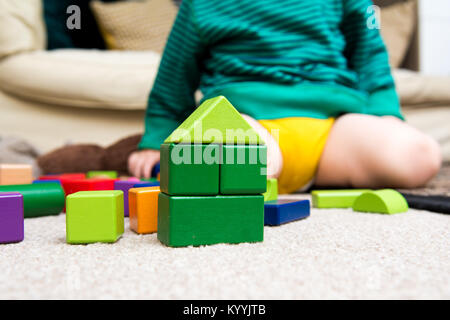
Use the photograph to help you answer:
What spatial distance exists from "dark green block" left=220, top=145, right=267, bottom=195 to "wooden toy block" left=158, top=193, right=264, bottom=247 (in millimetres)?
11

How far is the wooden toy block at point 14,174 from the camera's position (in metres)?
0.90

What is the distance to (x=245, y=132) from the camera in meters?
0.47

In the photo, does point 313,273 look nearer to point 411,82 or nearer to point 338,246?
point 338,246

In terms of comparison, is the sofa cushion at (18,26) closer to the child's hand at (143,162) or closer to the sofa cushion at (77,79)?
the sofa cushion at (77,79)

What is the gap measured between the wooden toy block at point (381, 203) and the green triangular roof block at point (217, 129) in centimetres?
32

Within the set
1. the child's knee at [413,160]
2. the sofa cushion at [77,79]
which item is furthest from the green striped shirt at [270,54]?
the sofa cushion at [77,79]

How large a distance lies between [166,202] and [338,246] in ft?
0.67

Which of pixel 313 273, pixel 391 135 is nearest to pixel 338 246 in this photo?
pixel 313 273

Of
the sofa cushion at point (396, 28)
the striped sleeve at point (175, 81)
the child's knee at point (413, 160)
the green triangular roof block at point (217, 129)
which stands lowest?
the child's knee at point (413, 160)

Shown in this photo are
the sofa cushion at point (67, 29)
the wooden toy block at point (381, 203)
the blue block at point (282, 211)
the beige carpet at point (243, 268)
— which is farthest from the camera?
the sofa cushion at point (67, 29)

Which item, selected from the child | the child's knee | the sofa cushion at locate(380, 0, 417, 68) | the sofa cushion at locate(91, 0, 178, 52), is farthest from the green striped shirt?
the sofa cushion at locate(380, 0, 417, 68)

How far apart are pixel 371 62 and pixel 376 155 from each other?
0.30 m

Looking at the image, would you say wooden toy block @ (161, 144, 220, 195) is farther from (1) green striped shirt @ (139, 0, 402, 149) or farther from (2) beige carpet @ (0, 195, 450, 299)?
(1) green striped shirt @ (139, 0, 402, 149)

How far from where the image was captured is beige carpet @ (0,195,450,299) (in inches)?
12.3
